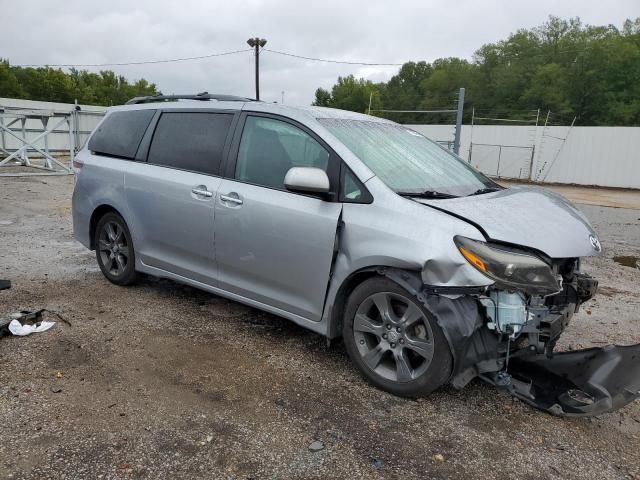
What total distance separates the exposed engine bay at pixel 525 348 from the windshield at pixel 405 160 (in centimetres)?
74

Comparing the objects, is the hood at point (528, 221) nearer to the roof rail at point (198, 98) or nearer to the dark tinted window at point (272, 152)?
the dark tinted window at point (272, 152)

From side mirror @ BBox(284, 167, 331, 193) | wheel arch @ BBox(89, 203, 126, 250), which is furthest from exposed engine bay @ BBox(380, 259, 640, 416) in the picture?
wheel arch @ BBox(89, 203, 126, 250)

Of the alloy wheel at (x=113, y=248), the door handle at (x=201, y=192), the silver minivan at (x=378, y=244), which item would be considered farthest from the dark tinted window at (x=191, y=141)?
the alloy wheel at (x=113, y=248)

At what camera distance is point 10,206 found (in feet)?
32.9

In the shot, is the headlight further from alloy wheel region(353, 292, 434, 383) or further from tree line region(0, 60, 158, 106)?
tree line region(0, 60, 158, 106)

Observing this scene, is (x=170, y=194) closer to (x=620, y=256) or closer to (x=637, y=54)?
(x=620, y=256)

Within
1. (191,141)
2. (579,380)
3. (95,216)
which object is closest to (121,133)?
(95,216)

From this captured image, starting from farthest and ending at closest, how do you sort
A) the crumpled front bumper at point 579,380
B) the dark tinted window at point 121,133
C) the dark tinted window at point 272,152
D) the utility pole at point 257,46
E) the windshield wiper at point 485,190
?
1. the utility pole at point 257,46
2. the dark tinted window at point 121,133
3. the windshield wiper at point 485,190
4. the dark tinted window at point 272,152
5. the crumpled front bumper at point 579,380

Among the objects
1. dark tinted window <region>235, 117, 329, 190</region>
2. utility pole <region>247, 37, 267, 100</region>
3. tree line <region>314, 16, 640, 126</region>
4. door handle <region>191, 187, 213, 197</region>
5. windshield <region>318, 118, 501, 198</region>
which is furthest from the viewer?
tree line <region>314, 16, 640, 126</region>

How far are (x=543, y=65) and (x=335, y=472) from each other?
67.6 m

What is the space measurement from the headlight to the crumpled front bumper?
0.49 m

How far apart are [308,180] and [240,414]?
4.88 ft

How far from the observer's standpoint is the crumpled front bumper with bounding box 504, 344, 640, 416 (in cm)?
300

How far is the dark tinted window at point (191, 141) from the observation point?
4219mm
